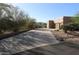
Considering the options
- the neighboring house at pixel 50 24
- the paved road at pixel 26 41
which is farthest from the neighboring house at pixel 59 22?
the paved road at pixel 26 41

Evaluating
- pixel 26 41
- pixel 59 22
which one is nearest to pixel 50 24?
pixel 59 22

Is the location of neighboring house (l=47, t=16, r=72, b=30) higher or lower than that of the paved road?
higher

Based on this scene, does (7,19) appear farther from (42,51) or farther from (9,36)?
(42,51)

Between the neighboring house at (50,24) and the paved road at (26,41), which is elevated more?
the neighboring house at (50,24)

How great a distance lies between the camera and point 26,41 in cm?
487

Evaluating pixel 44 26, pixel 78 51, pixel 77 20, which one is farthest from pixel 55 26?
pixel 78 51

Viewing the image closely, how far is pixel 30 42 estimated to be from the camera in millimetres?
4828

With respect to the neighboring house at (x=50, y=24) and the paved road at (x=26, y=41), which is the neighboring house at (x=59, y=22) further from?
the paved road at (x=26, y=41)

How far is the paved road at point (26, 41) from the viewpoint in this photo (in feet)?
15.2

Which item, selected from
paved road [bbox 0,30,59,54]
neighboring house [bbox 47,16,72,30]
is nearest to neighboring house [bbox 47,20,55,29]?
neighboring house [bbox 47,16,72,30]

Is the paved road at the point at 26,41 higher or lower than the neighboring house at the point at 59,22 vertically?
lower

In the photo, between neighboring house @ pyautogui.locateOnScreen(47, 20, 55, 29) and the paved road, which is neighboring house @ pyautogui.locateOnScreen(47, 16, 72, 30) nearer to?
neighboring house @ pyautogui.locateOnScreen(47, 20, 55, 29)

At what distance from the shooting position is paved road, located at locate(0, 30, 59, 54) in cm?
463

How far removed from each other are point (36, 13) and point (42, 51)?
1028mm
